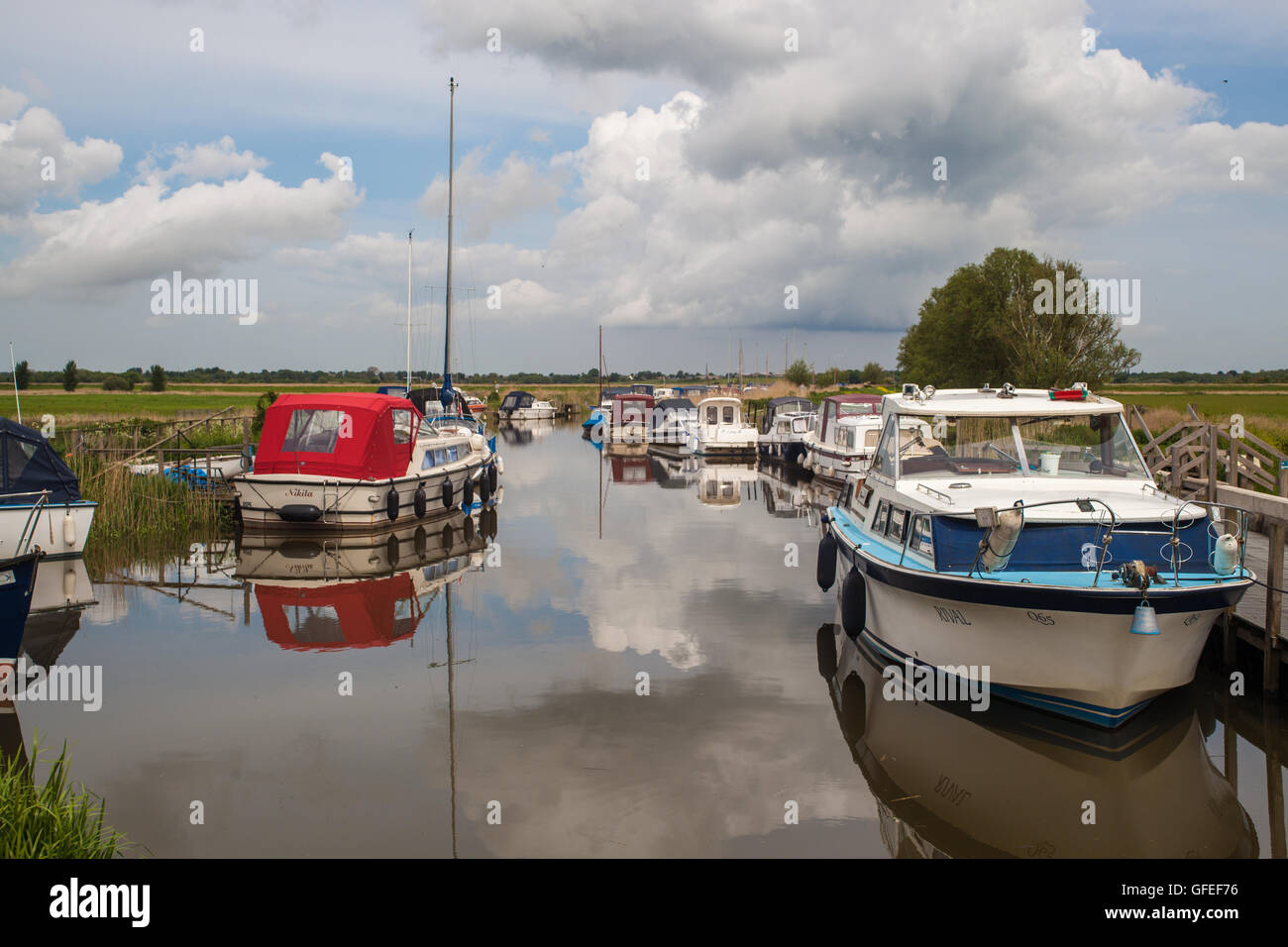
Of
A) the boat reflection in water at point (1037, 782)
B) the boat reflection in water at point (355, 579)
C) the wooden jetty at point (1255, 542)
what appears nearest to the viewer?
the boat reflection in water at point (1037, 782)

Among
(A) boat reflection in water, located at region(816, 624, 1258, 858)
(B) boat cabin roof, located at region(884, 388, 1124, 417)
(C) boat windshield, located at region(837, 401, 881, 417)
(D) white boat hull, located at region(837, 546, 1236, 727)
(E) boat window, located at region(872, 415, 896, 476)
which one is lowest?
(A) boat reflection in water, located at region(816, 624, 1258, 858)

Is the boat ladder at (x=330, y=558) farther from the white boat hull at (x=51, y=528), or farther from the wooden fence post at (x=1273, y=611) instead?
the wooden fence post at (x=1273, y=611)

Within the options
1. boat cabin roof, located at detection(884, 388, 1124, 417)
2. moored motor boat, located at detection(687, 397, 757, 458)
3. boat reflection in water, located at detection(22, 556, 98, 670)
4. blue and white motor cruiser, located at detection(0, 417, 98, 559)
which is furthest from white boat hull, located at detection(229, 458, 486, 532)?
moored motor boat, located at detection(687, 397, 757, 458)

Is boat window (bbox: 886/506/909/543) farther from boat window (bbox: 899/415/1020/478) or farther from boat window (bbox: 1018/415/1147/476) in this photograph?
boat window (bbox: 1018/415/1147/476)

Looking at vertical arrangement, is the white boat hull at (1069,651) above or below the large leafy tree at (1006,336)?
below

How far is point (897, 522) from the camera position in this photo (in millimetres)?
10867

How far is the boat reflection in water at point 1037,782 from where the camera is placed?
6.91m

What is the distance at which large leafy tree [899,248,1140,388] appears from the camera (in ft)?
125

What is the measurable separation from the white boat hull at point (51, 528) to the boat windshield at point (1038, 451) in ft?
34.6

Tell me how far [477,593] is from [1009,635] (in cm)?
856

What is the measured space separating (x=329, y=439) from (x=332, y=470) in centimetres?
74

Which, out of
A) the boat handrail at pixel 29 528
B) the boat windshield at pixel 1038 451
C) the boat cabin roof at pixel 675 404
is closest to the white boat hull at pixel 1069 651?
the boat windshield at pixel 1038 451

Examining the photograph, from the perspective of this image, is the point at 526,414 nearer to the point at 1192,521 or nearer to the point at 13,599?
the point at 13,599

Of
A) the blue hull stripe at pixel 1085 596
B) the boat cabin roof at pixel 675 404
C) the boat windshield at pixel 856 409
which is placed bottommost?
the blue hull stripe at pixel 1085 596
